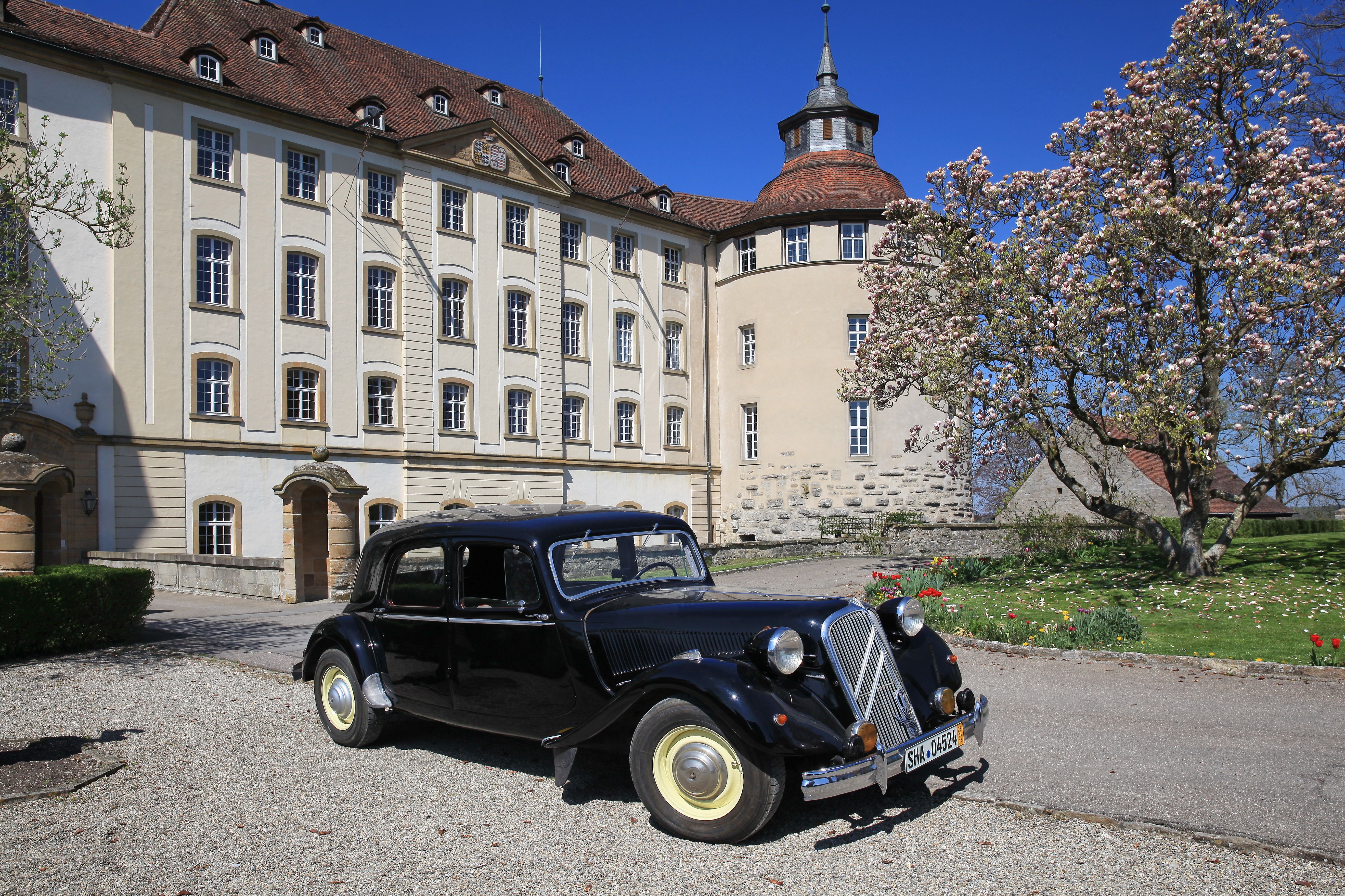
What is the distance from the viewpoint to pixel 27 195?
11.8 meters

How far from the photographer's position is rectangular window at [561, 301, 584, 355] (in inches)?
1307

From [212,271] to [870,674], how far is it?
974 inches

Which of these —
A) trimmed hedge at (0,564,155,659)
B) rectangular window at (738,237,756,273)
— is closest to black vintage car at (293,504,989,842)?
trimmed hedge at (0,564,155,659)

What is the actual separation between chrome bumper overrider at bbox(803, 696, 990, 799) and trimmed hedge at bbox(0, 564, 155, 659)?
34.9ft

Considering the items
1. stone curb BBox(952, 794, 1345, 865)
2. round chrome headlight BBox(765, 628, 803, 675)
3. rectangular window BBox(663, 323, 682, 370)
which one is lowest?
stone curb BBox(952, 794, 1345, 865)

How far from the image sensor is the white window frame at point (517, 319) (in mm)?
31234

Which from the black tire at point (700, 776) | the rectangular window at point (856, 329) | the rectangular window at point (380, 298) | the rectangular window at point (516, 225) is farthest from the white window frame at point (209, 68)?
the black tire at point (700, 776)

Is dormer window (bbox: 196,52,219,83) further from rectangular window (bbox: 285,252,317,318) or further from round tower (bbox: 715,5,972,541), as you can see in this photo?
round tower (bbox: 715,5,972,541)

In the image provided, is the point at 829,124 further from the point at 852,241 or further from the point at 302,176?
the point at 302,176

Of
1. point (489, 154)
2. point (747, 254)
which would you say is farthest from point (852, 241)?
point (489, 154)

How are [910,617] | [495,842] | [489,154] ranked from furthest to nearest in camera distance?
1. [489,154]
2. [910,617]
3. [495,842]

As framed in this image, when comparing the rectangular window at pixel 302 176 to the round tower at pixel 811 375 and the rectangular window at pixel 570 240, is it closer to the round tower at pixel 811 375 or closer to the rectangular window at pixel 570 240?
the rectangular window at pixel 570 240

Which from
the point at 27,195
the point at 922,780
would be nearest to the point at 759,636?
the point at 922,780

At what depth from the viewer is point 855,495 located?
33500 mm
